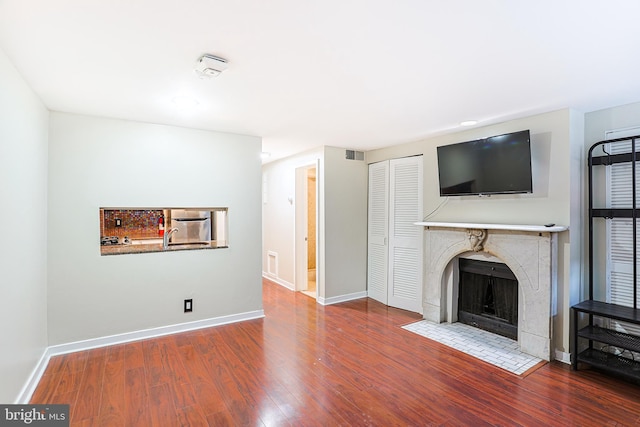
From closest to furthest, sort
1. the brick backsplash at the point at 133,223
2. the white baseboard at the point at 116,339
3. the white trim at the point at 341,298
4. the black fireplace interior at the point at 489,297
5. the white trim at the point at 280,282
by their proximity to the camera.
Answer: the white baseboard at the point at 116,339 → the black fireplace interior at the point at 489,297 → the brick backsplash at the point at 133,223 → the white trim at the point at 341,298 → the white trim at the point at 280,282

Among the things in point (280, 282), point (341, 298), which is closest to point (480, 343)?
point (341, 298)

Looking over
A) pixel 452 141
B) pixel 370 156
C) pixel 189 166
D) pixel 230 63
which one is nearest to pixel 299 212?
pixel 370 156

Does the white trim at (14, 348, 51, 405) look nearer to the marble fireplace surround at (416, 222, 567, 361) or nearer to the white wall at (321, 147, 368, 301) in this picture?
the white wall at (321, 147, 368, 301)

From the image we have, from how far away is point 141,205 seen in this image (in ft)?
11.4

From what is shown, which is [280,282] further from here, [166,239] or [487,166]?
[487,166]

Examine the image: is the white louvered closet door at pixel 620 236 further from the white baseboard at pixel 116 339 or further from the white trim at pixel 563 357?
the white baseboard at pixel 116 339

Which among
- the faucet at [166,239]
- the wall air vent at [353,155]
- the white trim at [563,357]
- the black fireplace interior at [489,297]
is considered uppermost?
the wall air vent at [353,155]

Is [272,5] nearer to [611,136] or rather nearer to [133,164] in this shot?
[133,164]

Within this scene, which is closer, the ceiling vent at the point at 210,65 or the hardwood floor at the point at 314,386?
the ceiling vent at the point at 210,65

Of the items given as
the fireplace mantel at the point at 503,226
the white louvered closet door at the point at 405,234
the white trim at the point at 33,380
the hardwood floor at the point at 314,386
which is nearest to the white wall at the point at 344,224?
the white louvered closet door at the point at 405,234

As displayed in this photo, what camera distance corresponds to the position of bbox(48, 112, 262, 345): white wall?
3.13 m

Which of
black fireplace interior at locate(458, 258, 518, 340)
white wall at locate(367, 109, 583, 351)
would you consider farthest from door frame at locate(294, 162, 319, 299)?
white wall at locate(367, 109, 583, 351)

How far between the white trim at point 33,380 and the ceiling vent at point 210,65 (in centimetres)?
259

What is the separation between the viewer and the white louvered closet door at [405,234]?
4.37 m
